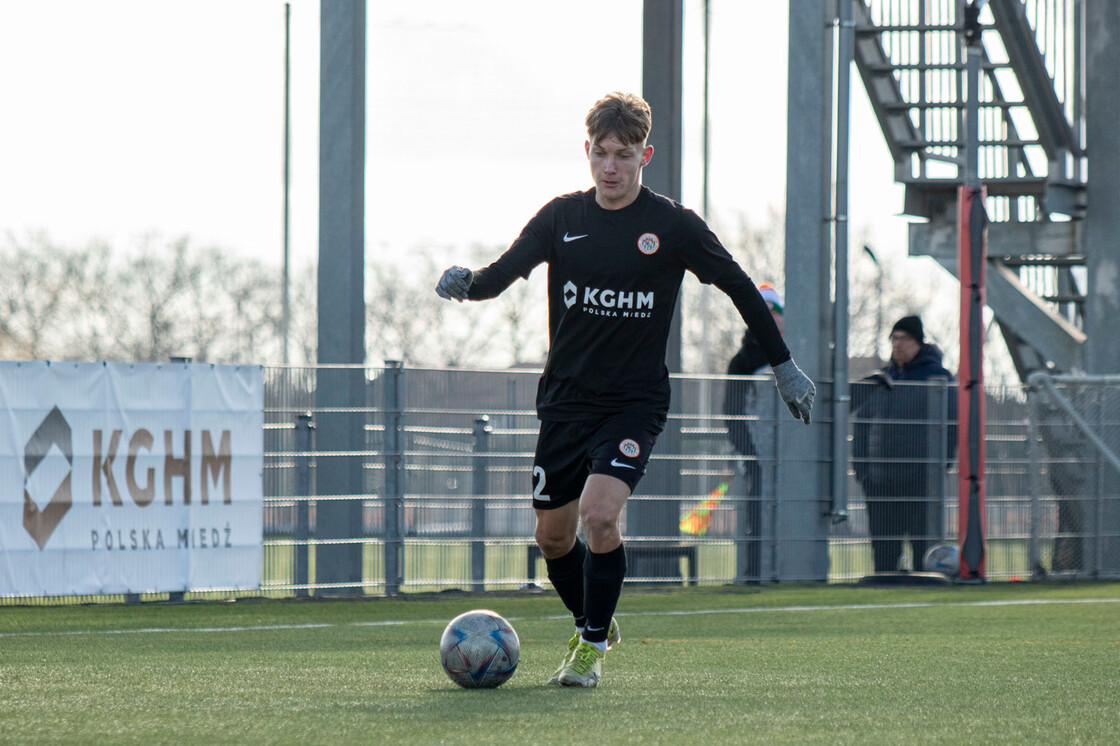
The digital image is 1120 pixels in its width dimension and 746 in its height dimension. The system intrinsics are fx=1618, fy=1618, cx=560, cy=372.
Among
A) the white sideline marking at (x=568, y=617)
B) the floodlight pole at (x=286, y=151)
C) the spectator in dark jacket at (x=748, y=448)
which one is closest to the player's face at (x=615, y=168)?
the white sideline marking at (x=568, y=617)

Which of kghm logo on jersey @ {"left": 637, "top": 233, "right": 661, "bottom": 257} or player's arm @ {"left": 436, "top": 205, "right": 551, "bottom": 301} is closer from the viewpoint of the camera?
player's arm @ {"left": 436, "top": 205, "right": 551, "bottom": 301}

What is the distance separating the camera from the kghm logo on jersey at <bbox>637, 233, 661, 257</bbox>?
6.00 metres

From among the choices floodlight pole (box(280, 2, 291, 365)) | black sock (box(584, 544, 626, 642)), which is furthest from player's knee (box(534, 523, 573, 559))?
floodlight pole (box(280, 2, 291, 365))

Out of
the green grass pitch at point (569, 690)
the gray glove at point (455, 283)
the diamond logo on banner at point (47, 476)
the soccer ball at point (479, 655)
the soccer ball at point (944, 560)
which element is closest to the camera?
the green grass pitch at point (569, 690)

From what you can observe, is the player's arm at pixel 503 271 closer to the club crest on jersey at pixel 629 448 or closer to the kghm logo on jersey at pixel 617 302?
the kghm logo on jersey at pixel 617 302

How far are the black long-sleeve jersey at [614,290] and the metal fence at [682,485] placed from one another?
5.90m

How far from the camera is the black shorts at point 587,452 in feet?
19.2

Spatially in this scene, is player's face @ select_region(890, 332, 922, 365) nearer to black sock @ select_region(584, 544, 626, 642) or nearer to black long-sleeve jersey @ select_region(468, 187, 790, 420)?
black long-sleeve jersey @ select_region(468, 187, 790, 420)

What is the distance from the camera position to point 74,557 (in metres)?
10.6

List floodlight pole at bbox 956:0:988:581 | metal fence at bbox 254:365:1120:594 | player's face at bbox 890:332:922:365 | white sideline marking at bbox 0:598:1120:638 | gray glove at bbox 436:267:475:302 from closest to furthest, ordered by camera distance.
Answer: gray glove at bbox 436:267:475:302
white sideline marking at bbox 0:598:1120:638
metal fence at bbox 254:365:1120:594
floodlight pole at bbox 956:0:988:581
player's face at bbox 890:332:922:365

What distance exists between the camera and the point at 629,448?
5859mm

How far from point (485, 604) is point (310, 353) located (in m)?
42.2

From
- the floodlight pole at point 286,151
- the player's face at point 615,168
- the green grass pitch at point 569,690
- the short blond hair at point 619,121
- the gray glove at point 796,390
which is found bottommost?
the green grass pitch at point 569,690

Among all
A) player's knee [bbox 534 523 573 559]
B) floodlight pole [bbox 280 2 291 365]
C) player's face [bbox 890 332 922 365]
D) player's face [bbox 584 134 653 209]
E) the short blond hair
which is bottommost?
player's knee [bbox 534 523 573 559]
